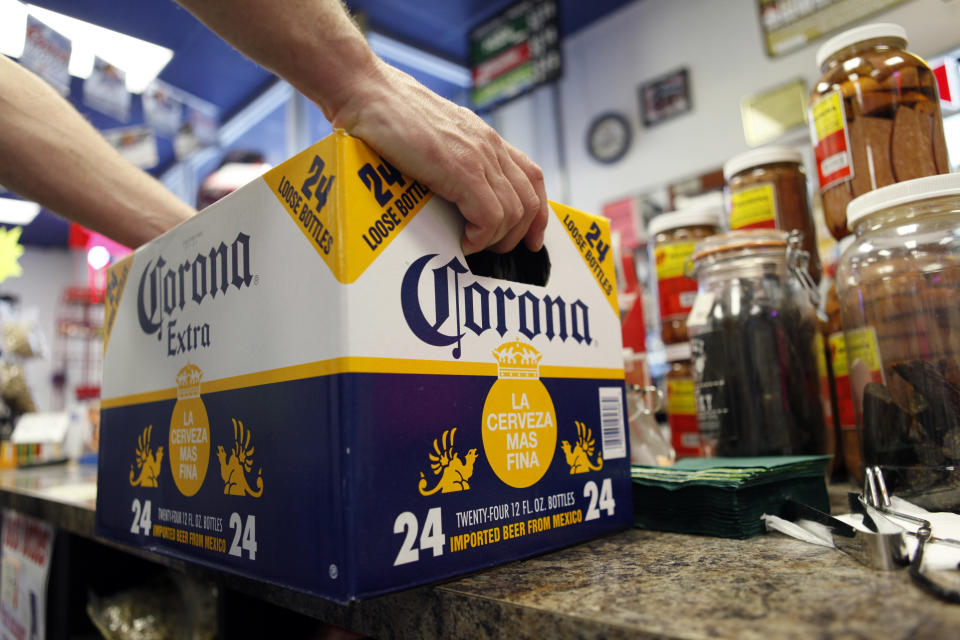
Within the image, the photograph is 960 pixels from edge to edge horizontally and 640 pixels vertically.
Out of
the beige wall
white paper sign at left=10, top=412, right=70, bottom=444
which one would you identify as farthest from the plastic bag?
the beige wall

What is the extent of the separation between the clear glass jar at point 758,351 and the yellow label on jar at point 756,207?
13cm

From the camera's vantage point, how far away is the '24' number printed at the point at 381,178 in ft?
1.54

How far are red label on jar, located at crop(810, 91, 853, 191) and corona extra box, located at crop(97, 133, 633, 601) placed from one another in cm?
38

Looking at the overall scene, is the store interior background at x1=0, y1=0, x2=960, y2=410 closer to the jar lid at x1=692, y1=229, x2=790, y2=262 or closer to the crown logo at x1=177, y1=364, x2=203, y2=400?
the jar lid at x1=692, y1=229, x2=790, y2=262

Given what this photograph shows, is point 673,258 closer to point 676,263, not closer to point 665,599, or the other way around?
point 676,263

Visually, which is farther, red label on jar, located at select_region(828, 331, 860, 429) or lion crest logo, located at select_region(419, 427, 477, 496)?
red label on jar, located at select_region(828, 331, 860, 429)

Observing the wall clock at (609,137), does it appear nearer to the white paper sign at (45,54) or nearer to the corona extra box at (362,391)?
the white paper sign at (45,54)

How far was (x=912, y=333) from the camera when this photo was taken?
656 millimetres

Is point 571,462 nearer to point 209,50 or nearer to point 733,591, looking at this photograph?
point 733,591

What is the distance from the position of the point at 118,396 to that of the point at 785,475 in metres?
0.73

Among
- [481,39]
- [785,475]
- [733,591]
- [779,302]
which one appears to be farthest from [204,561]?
[481,39]

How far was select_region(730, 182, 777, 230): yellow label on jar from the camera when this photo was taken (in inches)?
38.7

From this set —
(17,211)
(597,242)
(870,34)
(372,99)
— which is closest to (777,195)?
(870,34)

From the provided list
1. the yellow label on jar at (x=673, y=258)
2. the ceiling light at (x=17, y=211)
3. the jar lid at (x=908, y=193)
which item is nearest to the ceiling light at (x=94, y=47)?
the ceiling light at (x=17, y=211)
